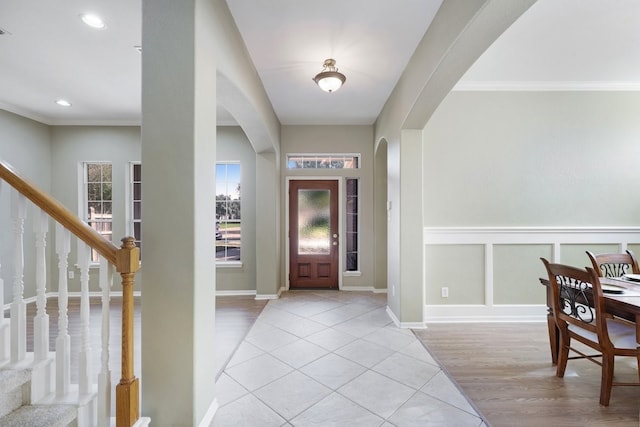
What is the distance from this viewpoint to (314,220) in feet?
17.9

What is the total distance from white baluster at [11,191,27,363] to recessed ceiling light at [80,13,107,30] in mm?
1814

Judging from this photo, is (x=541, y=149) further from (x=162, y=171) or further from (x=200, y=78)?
(x=162, y=171)

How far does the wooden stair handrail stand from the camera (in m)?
1.45

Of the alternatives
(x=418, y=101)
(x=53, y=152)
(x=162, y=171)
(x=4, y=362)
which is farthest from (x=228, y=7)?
(x=53, y=152)

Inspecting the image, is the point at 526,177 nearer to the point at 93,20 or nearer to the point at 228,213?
the point at 228,213

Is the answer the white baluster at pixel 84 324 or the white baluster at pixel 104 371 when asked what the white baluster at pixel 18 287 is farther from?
the white baluster at pixel 104 371

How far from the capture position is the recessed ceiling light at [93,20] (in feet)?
7.93

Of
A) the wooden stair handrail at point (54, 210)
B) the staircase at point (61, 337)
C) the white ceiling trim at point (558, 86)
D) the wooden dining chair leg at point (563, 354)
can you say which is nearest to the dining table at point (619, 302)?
the wooden dining chair leg at point (563, 354)

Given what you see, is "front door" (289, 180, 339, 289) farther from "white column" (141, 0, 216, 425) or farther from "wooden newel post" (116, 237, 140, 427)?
"wooden newel post" (116, 237, 140, 427)

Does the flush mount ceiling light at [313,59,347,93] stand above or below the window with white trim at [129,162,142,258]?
above

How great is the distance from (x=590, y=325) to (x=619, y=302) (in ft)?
0.89

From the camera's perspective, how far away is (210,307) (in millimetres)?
1887

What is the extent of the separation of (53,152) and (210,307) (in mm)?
5212

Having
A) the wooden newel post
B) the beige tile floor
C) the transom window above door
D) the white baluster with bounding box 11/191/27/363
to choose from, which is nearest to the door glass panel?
the transom window above door
